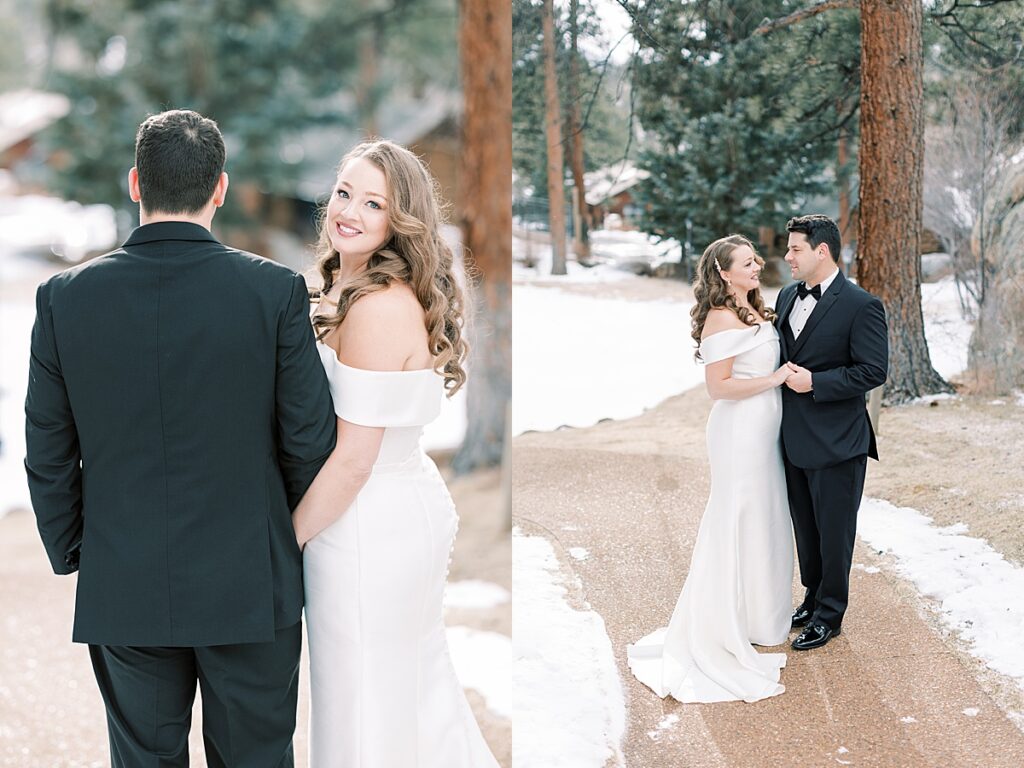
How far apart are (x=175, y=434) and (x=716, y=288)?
162cm

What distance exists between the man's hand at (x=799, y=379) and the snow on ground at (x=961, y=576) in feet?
1.42

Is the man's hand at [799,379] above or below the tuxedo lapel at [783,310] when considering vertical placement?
below

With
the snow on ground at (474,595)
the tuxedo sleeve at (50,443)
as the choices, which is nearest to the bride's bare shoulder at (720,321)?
the tuxedo sleeve at (50,443)

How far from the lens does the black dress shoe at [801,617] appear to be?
2977mm

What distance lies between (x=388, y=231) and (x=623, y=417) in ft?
4.24

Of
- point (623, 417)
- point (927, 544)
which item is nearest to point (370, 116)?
point (623, 417)

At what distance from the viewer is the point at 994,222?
283 cm

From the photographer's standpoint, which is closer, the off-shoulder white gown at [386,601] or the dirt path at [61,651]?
the off-shoulder white gown at [386,601]

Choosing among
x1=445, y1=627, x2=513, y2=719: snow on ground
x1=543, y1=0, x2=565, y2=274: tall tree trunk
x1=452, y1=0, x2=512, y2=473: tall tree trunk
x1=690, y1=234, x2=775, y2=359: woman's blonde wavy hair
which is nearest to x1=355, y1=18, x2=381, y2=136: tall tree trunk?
x1=452, y1=0, x2=512, y2=473: tall tree trunk

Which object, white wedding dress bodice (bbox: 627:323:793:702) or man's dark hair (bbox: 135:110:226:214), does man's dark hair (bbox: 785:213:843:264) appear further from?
man's dark hair (bbox: 135:110:226:214)

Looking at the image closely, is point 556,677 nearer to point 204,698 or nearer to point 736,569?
point 736,569

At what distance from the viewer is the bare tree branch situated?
9.43ft

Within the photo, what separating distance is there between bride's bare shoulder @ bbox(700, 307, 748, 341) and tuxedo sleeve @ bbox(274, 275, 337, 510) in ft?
4.30

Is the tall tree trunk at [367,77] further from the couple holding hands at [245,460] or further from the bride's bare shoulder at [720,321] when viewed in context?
the couple holding hands at [245,460]
